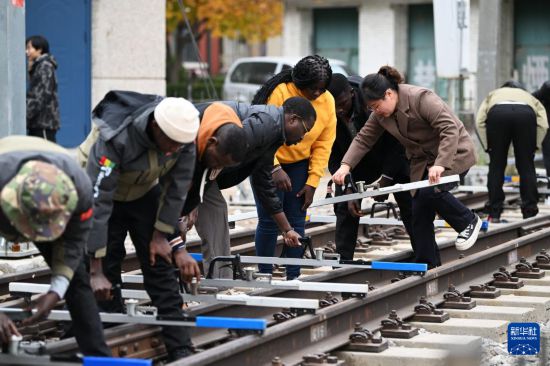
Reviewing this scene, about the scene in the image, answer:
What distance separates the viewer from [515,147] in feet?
47.0

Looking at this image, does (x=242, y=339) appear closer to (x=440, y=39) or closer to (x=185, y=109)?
(x=185, y=109)

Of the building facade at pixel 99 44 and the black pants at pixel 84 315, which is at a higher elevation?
the building facade at pixel 99 44

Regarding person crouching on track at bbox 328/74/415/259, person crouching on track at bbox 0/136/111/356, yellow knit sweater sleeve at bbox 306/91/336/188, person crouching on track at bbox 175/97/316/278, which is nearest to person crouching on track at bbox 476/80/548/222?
person crouching on track at bbox 328/74/415/259

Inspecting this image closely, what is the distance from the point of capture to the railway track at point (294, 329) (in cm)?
718

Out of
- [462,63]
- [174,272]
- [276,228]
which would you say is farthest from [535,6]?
[174,272]

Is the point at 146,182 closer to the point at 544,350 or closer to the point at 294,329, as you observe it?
the point at 294,329

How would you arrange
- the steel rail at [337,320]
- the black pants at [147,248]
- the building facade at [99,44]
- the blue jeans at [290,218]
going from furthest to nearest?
the building facade at [99,44] < the blue jeans at [290,218] < the black pants at [147,248] < the steel rail at [337,320]

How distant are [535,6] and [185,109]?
32.3 meters

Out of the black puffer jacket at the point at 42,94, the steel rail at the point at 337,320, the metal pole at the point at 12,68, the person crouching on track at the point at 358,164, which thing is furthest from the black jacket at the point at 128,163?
the black puffer jacket at the point at 42,94

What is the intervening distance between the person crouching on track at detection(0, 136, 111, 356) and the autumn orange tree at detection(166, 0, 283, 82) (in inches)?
1346

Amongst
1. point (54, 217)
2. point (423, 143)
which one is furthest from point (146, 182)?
point (423, 143)

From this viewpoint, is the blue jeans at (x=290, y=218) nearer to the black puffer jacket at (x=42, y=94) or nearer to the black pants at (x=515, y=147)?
the black pants at (x=515, y=147)

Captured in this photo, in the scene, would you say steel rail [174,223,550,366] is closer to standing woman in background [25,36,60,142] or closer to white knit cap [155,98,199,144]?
white knit cap [155,98,199,144]

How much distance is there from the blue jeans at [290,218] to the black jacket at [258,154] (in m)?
0.75
